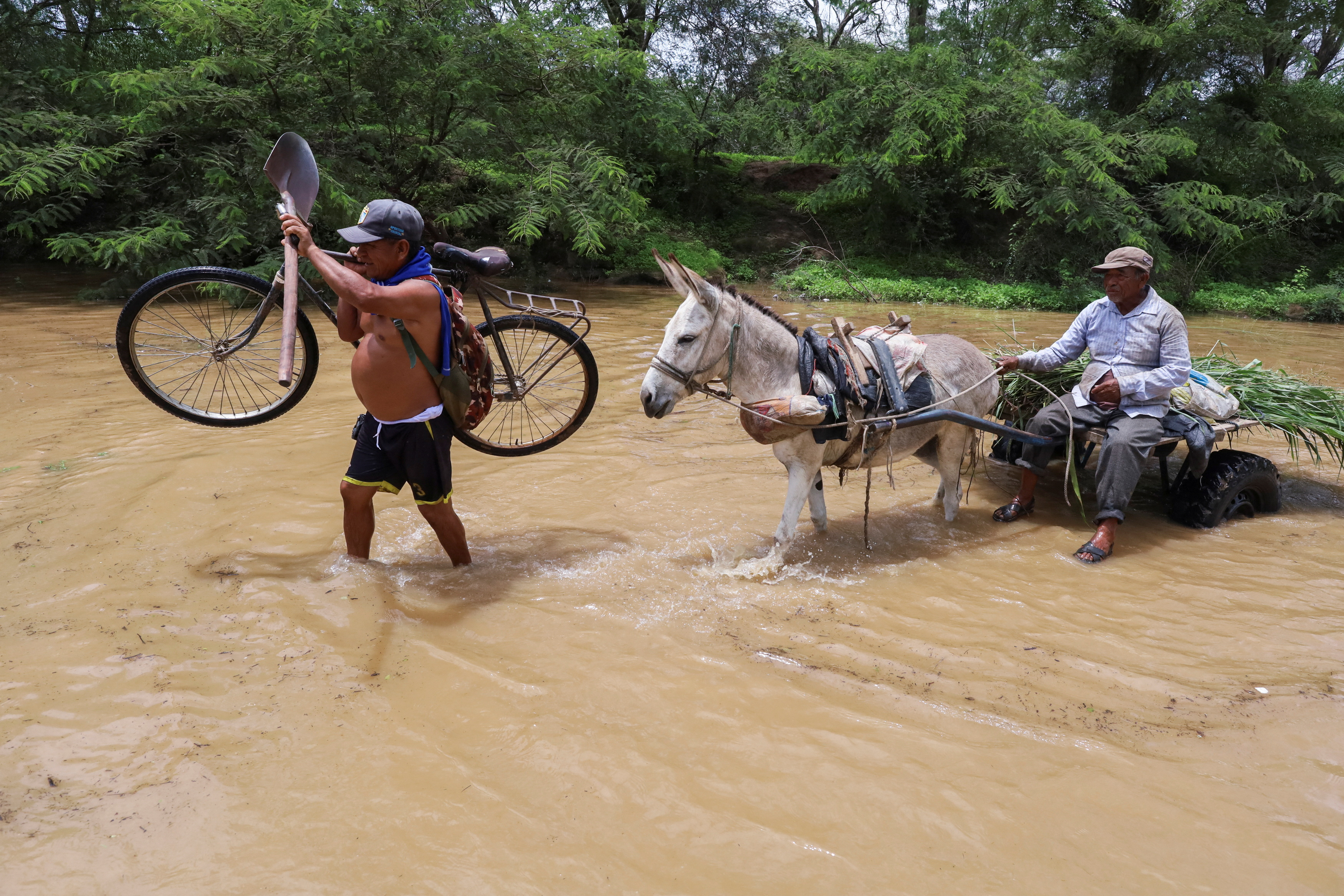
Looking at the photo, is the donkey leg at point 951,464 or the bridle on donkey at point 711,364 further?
the donkey leg at point 951,464

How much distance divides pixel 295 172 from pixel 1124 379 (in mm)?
5140

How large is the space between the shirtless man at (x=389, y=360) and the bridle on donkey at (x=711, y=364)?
1.17 metres

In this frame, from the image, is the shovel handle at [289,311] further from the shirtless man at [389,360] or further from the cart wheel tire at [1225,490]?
the cart wheel tire at [1225,490]

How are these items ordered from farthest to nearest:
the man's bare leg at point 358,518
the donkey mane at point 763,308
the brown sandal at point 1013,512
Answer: the brown sandal at point 1013,512 → the donkey mane at point 763,308 → the man's bare leg at point 358,518

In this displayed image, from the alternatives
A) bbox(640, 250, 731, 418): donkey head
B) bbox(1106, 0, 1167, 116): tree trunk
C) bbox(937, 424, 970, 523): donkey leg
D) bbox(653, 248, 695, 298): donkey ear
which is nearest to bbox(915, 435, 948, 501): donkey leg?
bbox(937, 424, 970, 523): donkey leg

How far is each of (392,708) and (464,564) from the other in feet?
4.56

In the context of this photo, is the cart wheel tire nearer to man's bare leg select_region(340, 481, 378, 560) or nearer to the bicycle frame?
the bicycle frame

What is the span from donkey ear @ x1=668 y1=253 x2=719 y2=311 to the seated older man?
267 cm

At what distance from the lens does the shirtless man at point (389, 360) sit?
11.2 ft

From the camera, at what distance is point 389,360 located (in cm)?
366

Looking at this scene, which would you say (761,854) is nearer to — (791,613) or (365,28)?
(791,613)

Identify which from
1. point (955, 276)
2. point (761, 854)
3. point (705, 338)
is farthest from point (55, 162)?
point (955, 276)

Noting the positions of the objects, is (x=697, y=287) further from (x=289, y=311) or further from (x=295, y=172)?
(x=295, y=172)

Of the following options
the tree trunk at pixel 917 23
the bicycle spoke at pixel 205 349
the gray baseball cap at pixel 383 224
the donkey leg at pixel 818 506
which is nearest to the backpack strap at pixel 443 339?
the gray baseball cap at pixel 383 224
